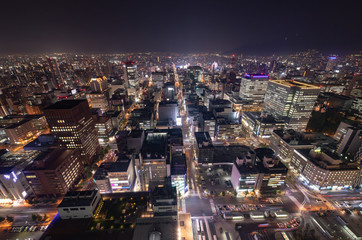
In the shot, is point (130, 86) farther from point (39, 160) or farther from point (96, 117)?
point (39, 160)

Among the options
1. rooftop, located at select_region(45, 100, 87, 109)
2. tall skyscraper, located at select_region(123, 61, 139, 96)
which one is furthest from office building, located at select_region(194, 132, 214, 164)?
tall skyscraper, located at select_region(123, 61, 139, 96)

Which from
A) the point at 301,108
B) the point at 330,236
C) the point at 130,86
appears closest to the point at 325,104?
the point at 301,108

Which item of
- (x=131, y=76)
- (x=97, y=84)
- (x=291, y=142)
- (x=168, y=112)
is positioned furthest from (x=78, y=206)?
(x=131, y=76)

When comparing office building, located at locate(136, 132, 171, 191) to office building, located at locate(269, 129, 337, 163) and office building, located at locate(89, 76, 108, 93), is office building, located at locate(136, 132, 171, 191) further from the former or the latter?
office building, located at locate(89, 76, 108, 93)

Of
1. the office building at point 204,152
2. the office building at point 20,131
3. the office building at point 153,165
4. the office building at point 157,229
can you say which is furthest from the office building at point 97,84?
the office building at point 157,229

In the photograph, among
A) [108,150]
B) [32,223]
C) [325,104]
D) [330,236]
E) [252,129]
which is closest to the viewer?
[330,236]

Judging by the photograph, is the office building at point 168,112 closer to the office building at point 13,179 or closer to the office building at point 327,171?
the office building at point 13,179
